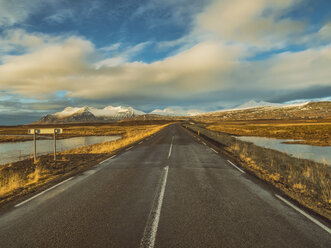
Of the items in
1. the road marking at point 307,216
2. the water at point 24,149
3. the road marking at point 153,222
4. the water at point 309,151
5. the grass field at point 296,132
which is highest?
the road marking at point 153,222

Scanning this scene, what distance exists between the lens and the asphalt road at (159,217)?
3816mm

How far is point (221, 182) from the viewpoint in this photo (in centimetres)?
761

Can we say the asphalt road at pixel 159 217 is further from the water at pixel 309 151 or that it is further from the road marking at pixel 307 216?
the water at pixel 309 151

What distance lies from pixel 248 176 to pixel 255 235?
16.3 feet

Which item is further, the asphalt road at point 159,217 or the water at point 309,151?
the water at point 309,151

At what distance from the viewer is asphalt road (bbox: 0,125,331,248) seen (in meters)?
3.82

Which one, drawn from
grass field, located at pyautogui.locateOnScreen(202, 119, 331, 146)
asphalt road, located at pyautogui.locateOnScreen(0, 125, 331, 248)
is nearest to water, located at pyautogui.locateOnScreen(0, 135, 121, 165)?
asphalt road, located at pyautogui.locateOnScreen(0, 125, 331, 248)

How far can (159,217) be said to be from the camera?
4707mm

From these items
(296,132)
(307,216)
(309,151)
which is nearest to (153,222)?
(307,216)

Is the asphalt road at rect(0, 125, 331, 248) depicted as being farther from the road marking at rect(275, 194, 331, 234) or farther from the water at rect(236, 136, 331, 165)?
the water at rect(236, 136, 331, 165)

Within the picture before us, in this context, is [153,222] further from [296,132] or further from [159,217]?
[296,132]

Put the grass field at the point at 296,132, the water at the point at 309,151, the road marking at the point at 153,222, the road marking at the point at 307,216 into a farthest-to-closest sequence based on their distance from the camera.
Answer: the grass field at the point at 296,132
the water at the point at 309,151
the road marking at the point at 307,216
the road marking at the point at 153,222

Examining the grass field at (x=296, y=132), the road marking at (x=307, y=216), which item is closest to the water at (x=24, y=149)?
the road marking at (x=307, y=216)

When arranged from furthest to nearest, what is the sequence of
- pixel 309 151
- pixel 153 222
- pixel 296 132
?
pixel 296 132
pixel 309 151
pixel 153 222
